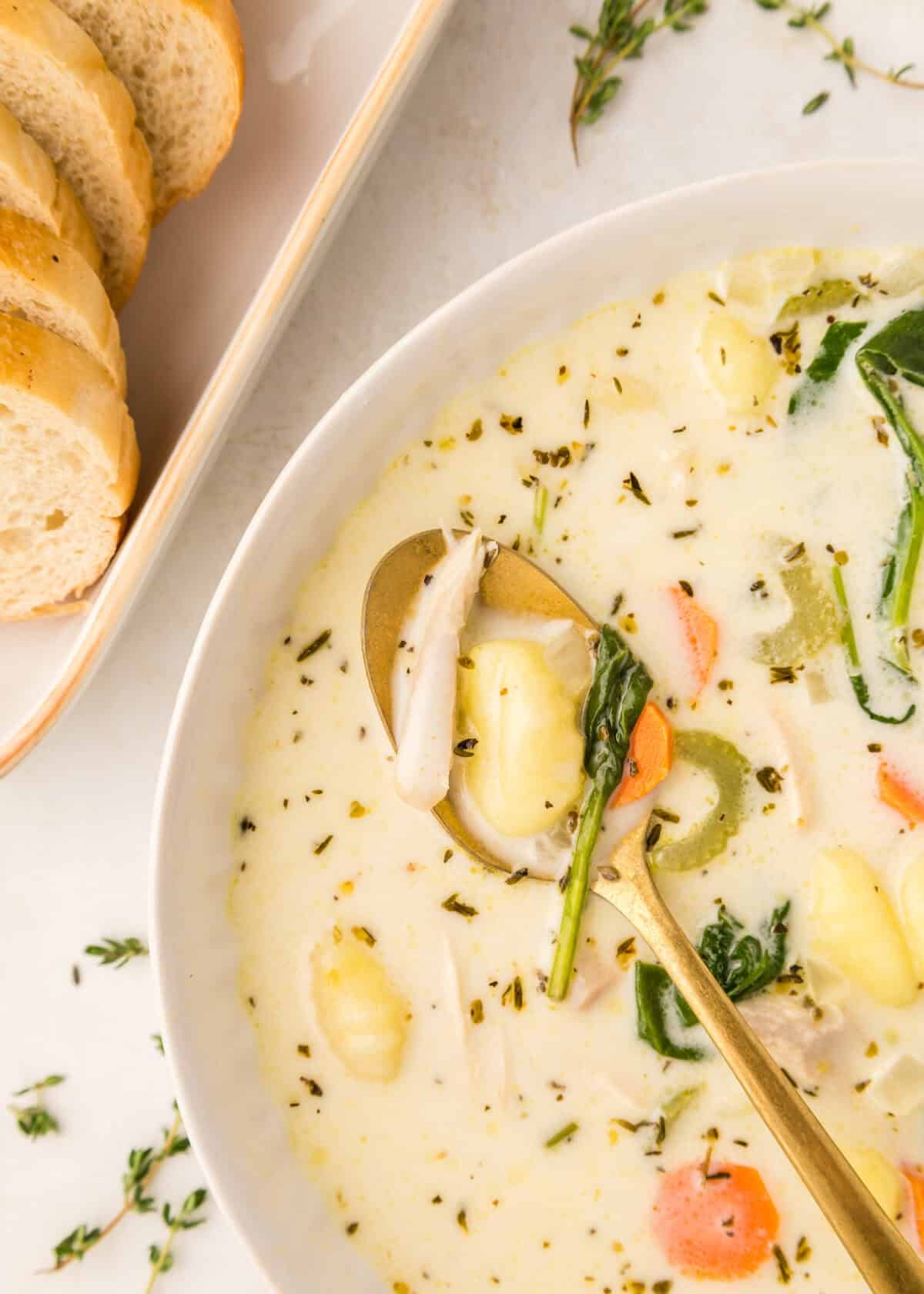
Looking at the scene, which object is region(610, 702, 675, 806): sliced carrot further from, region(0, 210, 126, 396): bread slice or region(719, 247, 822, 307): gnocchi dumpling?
region(0, 210, 126, 396): bread slice

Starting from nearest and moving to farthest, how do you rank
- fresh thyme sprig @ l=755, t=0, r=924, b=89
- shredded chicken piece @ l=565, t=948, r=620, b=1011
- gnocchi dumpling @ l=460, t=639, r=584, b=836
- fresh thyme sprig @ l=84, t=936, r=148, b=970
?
1. gnocchi dumpling @ l=460, t=639, r=584, b=836
2. shredded chicken piece @ l=565, t=948, r=620, b=1011
3. fresh thyme sprig @ l=755, t=0, r=924, b=89
4. fresh thyme sprig @ l=84, t=936, r=148, b=970

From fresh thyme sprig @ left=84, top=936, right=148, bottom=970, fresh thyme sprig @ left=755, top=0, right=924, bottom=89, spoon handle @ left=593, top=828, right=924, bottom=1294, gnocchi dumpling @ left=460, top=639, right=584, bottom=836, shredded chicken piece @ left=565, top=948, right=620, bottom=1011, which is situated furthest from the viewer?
fresh thyme sprig @ left=84, top=936, right=148, bottom=970

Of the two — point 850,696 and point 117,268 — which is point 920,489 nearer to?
point 850,696

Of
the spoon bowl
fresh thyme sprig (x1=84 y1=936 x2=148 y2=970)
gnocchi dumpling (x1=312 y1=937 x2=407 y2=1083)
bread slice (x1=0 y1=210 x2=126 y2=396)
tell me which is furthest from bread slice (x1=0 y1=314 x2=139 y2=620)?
gnocchi dumpling (x1=312 y1=937 x2=407 y2=1083)

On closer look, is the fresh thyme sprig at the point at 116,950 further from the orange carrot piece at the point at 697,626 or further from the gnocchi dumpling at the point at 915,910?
the gnocchi dumpling at the point at 915,910

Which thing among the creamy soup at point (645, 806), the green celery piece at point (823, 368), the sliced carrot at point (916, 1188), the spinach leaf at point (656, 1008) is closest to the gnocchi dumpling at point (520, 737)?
the creamy soup at point (645, 806)

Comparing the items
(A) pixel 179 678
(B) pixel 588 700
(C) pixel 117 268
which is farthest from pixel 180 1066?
(C) pixel 117 268
